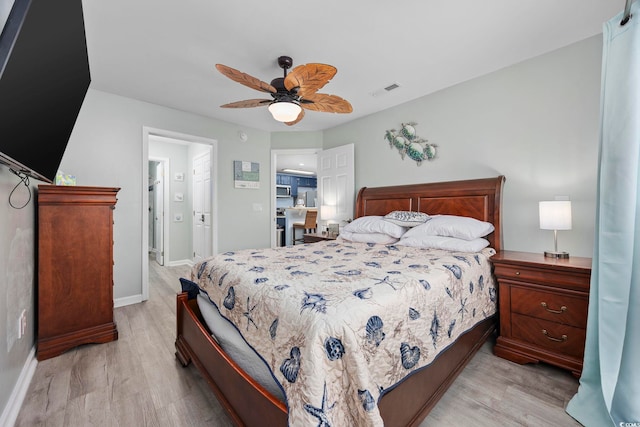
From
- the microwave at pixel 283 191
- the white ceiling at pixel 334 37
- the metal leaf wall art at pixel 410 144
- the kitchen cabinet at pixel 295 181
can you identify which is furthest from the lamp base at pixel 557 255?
the kitchen cabinet at pixel 295 181

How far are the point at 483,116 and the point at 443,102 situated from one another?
488mm

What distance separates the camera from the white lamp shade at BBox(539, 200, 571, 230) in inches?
79.8

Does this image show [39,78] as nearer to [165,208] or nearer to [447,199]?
[447,199]

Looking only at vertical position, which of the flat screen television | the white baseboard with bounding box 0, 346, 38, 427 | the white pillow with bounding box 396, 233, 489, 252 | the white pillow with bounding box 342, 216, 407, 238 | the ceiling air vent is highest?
the ceiling air vent

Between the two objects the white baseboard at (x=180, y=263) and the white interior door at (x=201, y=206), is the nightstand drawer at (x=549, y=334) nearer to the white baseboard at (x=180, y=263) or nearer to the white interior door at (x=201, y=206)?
the white interior door at (x=201, y=206)

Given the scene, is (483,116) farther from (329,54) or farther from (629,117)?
(329,54)

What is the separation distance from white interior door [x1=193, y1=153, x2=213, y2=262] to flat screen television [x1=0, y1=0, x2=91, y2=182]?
2868mm

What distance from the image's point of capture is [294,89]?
2.15m

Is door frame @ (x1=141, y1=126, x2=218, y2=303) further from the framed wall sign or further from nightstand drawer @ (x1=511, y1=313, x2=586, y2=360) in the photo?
nightstand drawer @ (x1=511, y1=313, x2=586, y2=360)

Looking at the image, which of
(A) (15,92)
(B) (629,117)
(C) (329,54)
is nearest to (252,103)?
(C) (329,54)

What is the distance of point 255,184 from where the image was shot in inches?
176

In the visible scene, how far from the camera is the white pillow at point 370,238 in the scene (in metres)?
2.86

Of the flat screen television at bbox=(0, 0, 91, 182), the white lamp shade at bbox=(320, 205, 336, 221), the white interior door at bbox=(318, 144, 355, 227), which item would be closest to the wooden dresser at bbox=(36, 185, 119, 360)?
the flat screen television at bbox=(0, 0, 91, 182)

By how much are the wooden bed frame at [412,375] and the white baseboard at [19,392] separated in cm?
81
